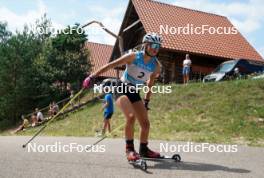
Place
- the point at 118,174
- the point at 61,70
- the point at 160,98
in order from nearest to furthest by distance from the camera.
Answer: the point at 118,174, the point at 160,98, the point at 61,70

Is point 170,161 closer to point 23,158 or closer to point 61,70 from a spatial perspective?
point 23,158

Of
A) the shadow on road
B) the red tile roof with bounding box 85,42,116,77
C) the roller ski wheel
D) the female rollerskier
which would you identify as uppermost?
the red tile roof with bounding box 85,42,116,77

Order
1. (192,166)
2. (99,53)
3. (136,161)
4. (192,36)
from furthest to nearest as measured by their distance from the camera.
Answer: (99,53) < (192,36) < (192,166) < (136,161)

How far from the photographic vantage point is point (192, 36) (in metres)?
31.9

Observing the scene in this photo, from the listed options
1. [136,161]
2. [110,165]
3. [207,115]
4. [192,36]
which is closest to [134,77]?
[136,161]

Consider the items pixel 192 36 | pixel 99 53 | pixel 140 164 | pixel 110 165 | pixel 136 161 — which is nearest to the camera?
pixel 140 164

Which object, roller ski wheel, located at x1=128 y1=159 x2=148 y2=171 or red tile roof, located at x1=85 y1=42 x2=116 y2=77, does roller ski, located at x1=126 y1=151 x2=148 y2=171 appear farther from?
red tile roof, located at x1=85 y1=42 x2=116 y2=77

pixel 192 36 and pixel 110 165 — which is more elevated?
pixel 192 36

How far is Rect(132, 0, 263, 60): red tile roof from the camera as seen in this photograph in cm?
3050

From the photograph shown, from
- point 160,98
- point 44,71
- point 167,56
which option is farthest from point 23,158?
point 44,71

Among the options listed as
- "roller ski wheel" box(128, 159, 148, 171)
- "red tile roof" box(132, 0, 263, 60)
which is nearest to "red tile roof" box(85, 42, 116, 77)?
"red tile roof" box(132, 0, 263, 60)

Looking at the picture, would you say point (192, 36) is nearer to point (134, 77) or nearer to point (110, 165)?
point (134, 77)

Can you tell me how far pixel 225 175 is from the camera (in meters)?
6.87

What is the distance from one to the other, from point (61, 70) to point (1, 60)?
19.7 feet
